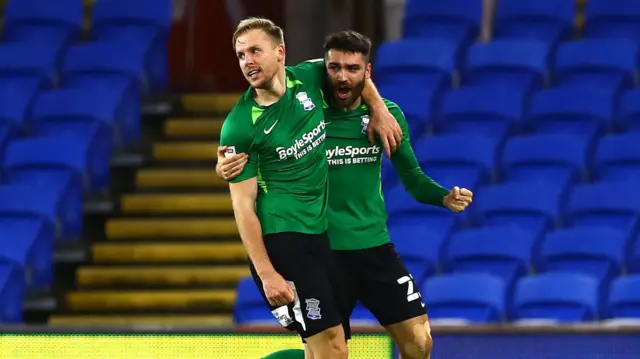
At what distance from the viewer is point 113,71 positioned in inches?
423

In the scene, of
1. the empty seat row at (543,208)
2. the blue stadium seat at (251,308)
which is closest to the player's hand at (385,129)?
the blue stadium seat at (251,308)

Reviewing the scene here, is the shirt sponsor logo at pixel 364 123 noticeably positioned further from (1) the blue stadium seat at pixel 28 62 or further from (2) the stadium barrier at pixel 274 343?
(1) the blue stadium seat at pixel 28 62

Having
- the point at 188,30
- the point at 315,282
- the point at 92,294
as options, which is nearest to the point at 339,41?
the point at 315,282

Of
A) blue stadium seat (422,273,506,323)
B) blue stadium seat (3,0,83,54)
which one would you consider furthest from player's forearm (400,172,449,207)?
blue stadium seat (3,0,83,54)

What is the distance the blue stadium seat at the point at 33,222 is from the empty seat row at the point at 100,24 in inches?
76.8

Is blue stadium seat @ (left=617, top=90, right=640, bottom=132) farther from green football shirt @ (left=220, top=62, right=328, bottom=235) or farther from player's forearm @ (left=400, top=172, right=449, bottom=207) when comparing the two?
green football shirt @ (left=220, top=62, right=328, bottom=235)

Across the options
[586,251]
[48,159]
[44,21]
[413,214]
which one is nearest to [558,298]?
[586,251]

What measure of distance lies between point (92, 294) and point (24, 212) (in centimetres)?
82

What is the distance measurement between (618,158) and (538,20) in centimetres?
202

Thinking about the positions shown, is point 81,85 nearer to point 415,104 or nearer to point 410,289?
point 415,104

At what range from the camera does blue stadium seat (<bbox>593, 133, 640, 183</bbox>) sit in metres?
9.16

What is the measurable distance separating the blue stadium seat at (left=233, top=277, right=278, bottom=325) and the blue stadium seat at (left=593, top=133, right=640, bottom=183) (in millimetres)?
2365

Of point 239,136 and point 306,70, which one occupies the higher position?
point 306,70

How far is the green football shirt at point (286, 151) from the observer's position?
17.1ft
